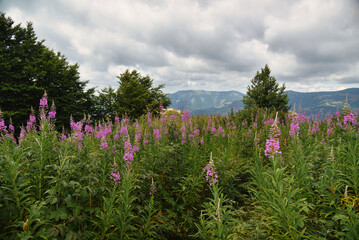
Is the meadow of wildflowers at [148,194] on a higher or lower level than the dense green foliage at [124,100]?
lower

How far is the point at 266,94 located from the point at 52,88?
4086 centimetres

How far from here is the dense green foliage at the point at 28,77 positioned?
2309 cm

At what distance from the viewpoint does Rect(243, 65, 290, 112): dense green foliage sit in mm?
36097

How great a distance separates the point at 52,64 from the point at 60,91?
439 centimetres

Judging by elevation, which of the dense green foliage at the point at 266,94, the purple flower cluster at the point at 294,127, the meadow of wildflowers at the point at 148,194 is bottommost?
the meadow of wildflowers at the point at 148,194

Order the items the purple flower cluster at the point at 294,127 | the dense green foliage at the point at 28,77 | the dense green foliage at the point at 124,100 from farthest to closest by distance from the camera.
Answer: the dense green foliage at the point at 124,100 < the dense green foliage at the point at 28,77 < the purple flower cluster at the point at 294,127

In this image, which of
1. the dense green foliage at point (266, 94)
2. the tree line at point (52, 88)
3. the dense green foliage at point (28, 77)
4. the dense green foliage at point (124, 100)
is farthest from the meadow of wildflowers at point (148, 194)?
the dense green foliage at point (266, 94)

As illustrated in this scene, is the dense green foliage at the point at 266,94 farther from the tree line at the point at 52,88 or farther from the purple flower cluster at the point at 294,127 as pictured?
the purple flower cluster at the point at 294,127

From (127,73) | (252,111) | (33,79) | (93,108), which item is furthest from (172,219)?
(127,73)

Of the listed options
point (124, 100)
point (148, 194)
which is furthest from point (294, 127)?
point (124, 100)

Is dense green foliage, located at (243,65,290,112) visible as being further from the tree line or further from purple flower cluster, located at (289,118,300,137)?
purple flower cluster, located at (289,118,300,137)

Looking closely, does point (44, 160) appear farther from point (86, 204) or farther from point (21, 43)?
point (21, 43)

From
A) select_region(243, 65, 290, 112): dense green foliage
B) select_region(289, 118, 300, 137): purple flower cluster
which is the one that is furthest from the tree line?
select_region(289, 118, 300, 137): purple flower cluster

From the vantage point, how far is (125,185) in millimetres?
2750
